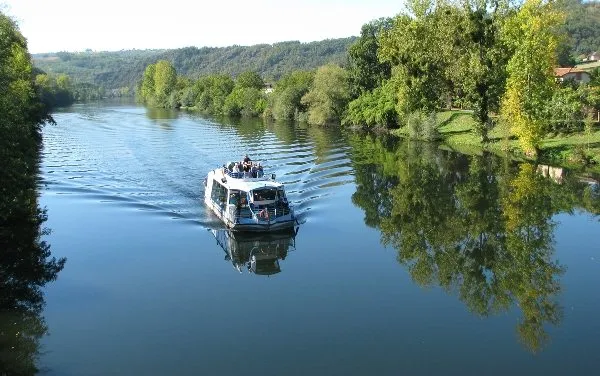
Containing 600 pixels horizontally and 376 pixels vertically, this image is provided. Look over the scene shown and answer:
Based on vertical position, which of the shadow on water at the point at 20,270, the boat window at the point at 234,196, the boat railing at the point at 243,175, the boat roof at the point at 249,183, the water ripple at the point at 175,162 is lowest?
the shadow on water at the point at 20,270

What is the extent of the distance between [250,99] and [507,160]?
7078 centimetres

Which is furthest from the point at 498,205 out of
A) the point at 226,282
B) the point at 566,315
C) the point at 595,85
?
the point at 595,85

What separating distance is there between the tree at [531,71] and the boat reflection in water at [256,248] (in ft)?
97.4

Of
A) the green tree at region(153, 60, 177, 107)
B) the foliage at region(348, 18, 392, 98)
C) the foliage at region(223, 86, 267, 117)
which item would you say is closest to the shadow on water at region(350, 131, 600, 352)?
the foliage at region(348, 18, 392, 98)

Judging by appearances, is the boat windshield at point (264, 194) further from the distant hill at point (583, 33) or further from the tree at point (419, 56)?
the distant hill at point (583, 33)

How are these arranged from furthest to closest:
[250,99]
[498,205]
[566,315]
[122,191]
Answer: [250,99] → [122,191] → [498,205] → [566,315]

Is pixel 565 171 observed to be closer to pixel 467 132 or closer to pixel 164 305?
pixel 467 132

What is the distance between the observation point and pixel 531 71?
51562mm

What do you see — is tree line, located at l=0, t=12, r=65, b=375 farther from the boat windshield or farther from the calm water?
the boat windshield

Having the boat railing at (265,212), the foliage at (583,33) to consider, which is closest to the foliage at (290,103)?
the boat railing at (265,212)

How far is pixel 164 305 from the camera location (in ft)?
70.7

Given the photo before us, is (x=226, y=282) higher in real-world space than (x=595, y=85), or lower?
lower

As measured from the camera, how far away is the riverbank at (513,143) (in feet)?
157

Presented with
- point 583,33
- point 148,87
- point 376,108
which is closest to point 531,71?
point 376,108
